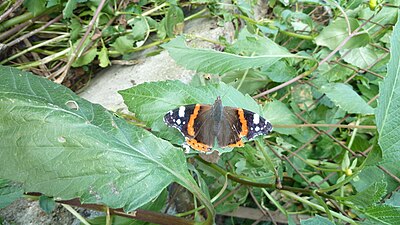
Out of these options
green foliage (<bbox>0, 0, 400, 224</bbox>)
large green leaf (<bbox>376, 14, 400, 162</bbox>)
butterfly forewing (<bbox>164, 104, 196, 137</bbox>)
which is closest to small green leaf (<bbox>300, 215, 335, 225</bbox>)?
green foliage (<bbox>0, 0, 400, 224</bbox>)

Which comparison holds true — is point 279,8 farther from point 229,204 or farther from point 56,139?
point 56,139

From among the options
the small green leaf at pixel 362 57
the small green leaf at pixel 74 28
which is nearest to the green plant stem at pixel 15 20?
the small green leaf at pixel 74 28

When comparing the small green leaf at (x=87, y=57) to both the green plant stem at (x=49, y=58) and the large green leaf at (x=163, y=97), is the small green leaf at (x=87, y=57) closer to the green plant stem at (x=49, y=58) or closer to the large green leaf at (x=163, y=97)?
the green plant stem at (x=49, y=58)

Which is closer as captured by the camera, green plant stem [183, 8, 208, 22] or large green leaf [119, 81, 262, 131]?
large green leaf [119, 81, 262, 131]

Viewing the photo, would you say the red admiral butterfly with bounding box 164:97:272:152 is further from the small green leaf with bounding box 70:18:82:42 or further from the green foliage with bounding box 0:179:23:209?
the small green leaf with bounding box 70:18:82:42

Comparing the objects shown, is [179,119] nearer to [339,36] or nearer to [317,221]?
[317,221]

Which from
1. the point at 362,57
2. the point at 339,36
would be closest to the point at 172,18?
the point at 339,36
